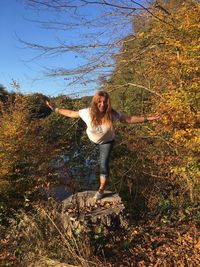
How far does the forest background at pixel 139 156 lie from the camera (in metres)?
4.88

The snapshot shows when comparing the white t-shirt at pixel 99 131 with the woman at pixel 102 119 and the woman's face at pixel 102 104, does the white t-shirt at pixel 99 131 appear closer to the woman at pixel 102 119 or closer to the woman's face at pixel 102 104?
the woman at pixel 102 119

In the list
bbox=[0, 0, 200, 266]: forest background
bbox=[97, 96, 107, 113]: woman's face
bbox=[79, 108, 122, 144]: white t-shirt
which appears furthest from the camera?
bbox=[79, 108, 122, 144]: white t-shirt

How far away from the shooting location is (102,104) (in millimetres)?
5309

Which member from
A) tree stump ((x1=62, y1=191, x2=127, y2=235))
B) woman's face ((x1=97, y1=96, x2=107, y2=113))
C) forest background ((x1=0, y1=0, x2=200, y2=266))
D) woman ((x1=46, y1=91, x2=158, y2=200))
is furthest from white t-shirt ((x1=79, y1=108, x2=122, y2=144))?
forest background ((x1=0, y1=0, x2=200, y2=266))

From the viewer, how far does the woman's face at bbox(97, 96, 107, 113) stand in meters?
5.30

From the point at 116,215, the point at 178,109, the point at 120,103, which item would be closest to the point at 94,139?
the point at 116,215

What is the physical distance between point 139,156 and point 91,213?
14.4ft

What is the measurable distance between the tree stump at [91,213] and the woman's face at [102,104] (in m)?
1.18

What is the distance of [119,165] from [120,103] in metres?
3.47

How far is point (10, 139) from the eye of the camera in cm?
855

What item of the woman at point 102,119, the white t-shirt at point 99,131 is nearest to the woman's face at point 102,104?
the woman at point 102,119

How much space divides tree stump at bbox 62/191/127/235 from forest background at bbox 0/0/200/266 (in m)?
0.24

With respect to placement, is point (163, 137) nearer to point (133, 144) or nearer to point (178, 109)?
point (133, 144)

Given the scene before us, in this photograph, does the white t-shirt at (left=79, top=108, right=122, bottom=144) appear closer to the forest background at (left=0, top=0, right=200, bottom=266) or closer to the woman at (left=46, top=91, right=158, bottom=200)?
the woman at (left=46, top=91, right=158, bottom=200)
